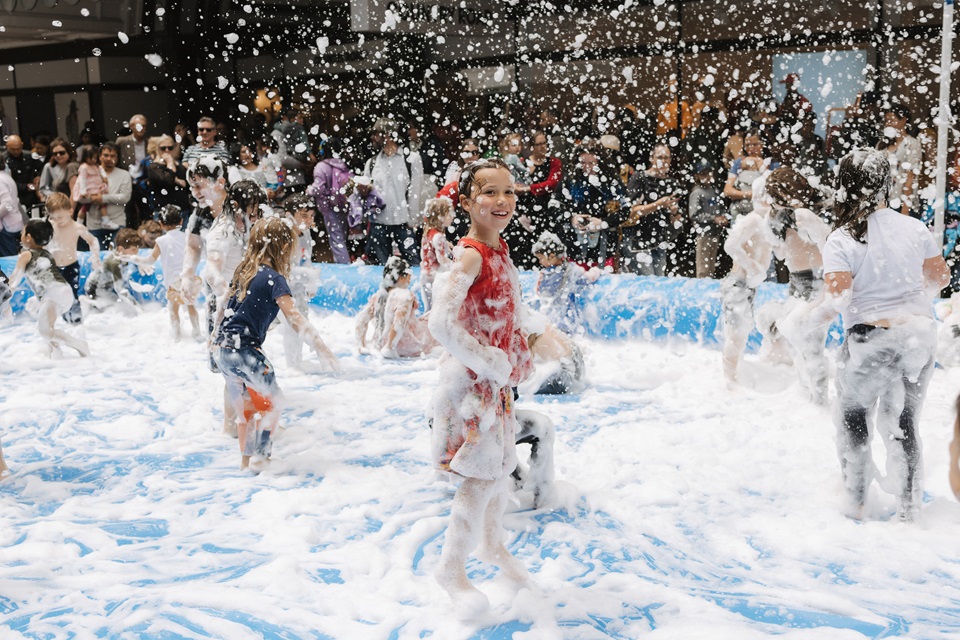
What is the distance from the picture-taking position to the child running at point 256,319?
212 inches

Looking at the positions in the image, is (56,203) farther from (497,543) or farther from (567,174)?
(497,543)

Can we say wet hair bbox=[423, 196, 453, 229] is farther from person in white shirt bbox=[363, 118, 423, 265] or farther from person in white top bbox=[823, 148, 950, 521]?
person in white top bbox=[823, 148, 950, 521]

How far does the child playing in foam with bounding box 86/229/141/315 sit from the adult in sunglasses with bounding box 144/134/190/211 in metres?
1.30

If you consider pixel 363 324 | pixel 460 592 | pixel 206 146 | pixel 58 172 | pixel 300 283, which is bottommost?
pixel 460 592

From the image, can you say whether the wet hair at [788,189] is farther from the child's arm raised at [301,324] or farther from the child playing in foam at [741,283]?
the child's arm raised at [301,324]

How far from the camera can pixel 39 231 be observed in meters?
8.42

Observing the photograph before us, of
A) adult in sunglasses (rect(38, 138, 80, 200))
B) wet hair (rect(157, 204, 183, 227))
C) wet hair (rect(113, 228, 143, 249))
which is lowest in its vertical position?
wet hair (rect(113, 228, 143, 249))

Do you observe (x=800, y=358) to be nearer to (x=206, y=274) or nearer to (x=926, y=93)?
(x=206, y=274)

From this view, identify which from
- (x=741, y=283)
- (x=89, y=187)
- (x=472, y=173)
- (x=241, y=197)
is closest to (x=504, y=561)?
(x=472, y=173)

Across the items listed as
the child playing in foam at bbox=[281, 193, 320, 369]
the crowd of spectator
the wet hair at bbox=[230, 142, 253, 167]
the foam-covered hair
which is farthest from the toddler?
the foam-covered hair

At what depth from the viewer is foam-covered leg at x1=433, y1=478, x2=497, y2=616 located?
3697mm

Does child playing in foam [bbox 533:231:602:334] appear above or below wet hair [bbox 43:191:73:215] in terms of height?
below

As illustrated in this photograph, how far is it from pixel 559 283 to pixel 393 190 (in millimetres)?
3246

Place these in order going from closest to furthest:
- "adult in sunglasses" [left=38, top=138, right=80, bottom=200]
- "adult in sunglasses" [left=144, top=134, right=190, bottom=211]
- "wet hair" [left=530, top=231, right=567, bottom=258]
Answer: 1. "wet hair" [left=530, top=231, right=567, bottom=258]
2. "adult in sunglasses" [left=144, top=134, right=190, bottom=211]
3. "adult in sunglasses" [left=38, top=138, right=80, bottom=200]
